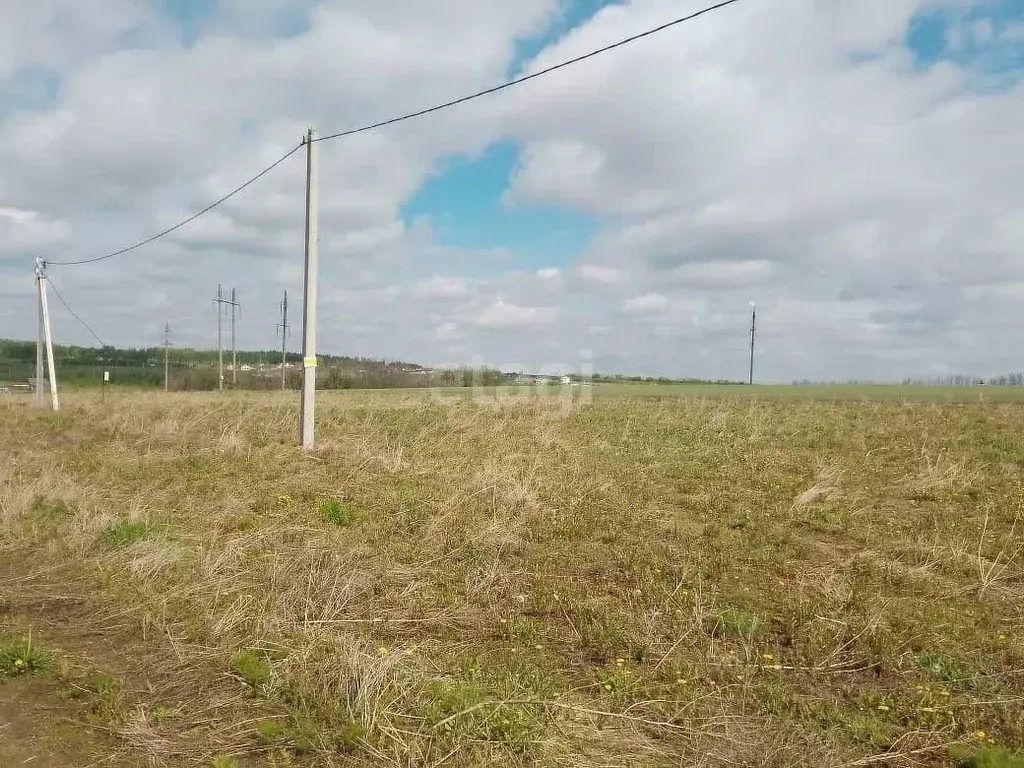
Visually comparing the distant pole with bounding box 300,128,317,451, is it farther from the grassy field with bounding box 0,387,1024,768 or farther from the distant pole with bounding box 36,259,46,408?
the distant pole with bounding box 36,259,46,408

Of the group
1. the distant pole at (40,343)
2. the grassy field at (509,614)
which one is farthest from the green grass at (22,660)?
the distant pole at (40,343)

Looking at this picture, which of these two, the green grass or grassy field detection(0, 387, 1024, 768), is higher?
grassy field detection(0, 387, 1024, 768)

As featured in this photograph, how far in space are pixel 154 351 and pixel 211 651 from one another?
7423 cm

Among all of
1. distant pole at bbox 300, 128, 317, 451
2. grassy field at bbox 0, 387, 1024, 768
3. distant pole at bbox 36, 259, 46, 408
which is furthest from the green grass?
distant pole at bbox 36, 259, 46, 408

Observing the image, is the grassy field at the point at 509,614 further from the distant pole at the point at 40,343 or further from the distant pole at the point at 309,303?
the distant pole at the point at 40,343

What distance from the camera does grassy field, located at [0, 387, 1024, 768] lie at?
11.3ft

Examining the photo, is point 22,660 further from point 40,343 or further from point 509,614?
point 40,343

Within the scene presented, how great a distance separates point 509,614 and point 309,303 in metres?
8.58

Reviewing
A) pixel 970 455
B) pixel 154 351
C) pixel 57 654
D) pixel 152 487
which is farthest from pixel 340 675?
pixel 154 351

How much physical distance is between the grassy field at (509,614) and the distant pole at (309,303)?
1433 mm

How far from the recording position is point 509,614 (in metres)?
5.21

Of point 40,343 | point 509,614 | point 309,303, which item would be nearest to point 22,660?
point 509,614

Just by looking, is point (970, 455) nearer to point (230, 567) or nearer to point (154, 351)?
point (230, 567)

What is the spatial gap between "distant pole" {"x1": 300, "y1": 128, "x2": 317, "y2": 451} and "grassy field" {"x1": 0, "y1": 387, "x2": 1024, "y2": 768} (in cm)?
143
